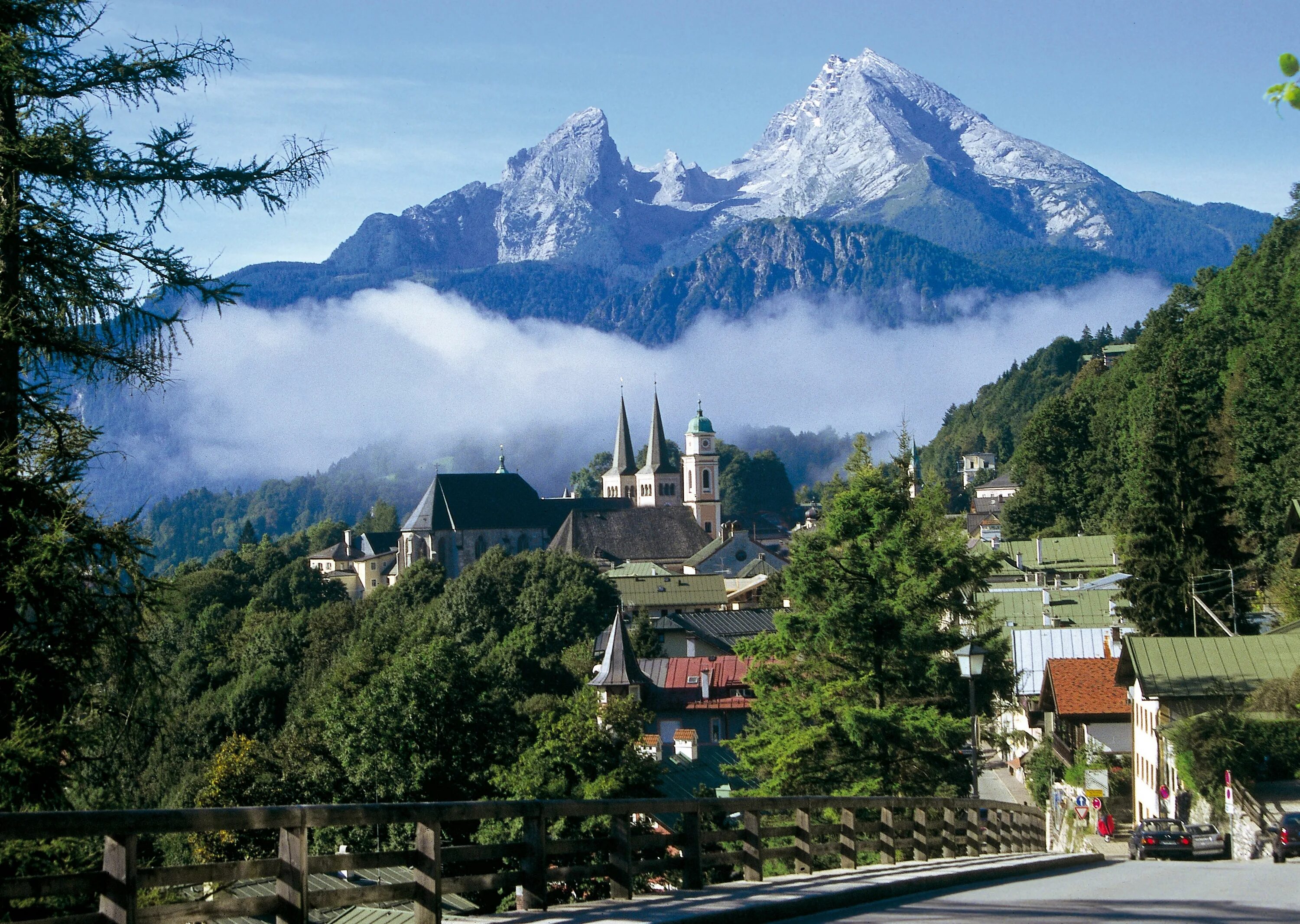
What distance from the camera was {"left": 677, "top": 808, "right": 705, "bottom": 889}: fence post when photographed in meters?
12.3

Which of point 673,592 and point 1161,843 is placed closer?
point 1161,843

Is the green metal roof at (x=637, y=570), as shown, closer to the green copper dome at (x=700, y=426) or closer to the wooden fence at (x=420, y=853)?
the green copper dome at (x=700, y=426)

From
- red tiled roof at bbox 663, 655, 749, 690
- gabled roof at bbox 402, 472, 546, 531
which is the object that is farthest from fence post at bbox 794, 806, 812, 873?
gabled roof at bbox 402, 472, 546, 531

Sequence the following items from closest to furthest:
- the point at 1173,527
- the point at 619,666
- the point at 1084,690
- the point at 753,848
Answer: the point at 753,848, the point at 1084,690, the point at 1173,527, the point at 619,666

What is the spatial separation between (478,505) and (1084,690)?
144 m

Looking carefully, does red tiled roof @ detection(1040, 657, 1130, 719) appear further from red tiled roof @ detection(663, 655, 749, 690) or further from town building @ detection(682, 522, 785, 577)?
town building @ detection(682, 522, 785, 577)

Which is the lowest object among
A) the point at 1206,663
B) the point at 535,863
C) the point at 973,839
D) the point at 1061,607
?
the point at 1061,607

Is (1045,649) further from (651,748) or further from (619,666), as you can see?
(619,666)

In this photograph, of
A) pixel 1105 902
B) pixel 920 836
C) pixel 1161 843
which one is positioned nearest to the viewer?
pixel 1105 902

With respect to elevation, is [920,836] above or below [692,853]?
below

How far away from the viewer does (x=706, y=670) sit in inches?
3312

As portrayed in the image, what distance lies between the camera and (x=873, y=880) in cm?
1335

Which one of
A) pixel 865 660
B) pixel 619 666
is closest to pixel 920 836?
pixel 865 660

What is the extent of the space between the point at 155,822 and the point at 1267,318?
92.5 m
